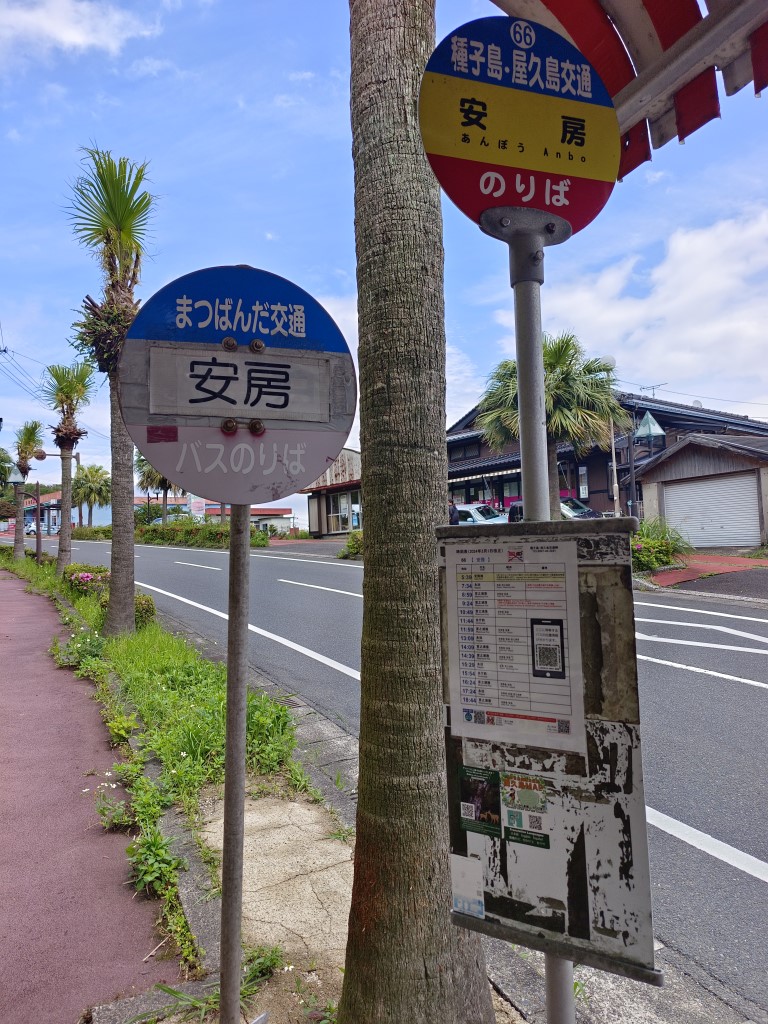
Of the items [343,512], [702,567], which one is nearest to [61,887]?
[702,567]

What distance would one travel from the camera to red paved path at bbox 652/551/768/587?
14930 millimetres

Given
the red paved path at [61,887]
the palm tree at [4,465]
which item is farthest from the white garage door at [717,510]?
the palm tree at [4,465]

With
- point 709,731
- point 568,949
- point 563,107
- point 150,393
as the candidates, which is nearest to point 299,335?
point 150,393

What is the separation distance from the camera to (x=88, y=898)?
3256 mm

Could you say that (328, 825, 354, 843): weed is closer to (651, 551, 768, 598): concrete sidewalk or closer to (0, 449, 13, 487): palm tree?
(651, 551, 768, 598): concrete sidewalk

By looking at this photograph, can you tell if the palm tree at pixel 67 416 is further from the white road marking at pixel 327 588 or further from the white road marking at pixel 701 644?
the white road marking at pixel 701 644

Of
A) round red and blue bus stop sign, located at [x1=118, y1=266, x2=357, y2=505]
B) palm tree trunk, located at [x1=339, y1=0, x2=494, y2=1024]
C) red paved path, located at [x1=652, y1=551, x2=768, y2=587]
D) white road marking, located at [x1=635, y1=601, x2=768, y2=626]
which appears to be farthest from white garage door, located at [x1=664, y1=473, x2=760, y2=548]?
round red and blue bus stop sign, located at [x1=118, y1=266, x2=357, y2=505]

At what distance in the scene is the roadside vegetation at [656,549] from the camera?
51.4ft

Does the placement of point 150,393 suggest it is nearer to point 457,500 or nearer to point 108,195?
point 108,195

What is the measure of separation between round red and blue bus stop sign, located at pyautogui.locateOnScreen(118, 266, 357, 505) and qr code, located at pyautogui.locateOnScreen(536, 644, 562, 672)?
0.95 metres

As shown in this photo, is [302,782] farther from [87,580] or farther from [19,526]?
[19,526]

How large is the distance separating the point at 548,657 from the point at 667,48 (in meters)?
2.98

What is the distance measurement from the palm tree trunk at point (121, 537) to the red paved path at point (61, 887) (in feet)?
9.08

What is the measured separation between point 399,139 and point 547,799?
6.68ft
